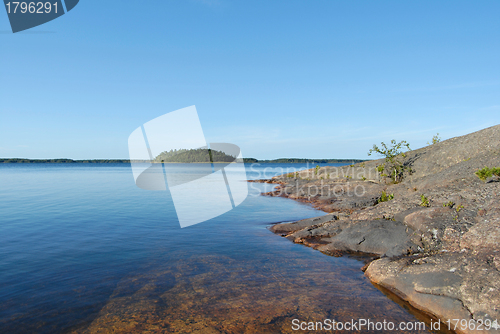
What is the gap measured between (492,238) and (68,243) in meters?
19.3

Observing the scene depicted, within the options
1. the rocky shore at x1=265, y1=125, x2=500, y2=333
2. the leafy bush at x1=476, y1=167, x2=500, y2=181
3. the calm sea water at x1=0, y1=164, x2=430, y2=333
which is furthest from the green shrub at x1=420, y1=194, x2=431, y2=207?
the calm sea water at x1=0, y1=164, x2=430, y2=333

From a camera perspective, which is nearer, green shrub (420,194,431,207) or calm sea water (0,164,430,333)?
calm sea water (0,164,430,333)

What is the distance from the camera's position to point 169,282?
33.0 ft

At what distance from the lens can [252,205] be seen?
30875 millimetres

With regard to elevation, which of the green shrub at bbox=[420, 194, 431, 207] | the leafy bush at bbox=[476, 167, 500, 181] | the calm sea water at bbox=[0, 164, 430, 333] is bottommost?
the calm sea water at bbox=[0, 164, 430, 333]

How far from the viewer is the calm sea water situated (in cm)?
757

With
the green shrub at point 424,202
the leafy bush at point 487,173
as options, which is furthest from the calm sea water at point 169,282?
the leafy bush at point 487,173

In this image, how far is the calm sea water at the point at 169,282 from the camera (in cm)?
757

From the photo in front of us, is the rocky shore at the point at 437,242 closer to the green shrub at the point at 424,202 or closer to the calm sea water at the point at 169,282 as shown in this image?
the green shrub at the point at 424,202

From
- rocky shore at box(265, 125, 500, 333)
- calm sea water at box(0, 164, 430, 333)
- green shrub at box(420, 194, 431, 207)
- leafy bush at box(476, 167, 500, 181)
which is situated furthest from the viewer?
leafy bush at box(476, 167, 500, 181)

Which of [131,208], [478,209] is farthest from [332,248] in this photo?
[131,208]

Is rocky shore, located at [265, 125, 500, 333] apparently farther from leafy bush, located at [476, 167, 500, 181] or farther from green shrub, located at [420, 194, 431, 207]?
leafy bush, located at [476, 167, 500, 181]

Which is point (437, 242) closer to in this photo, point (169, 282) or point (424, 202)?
point (424, 202)

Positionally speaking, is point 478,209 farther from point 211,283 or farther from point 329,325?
point 211,283
